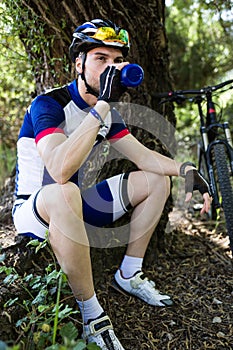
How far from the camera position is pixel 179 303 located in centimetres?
228

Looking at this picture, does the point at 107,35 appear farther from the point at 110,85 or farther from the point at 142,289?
the point at 142,289

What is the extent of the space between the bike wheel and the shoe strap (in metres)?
0.96

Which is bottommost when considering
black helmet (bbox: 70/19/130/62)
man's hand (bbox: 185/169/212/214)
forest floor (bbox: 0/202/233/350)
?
forest floor (bbox: 0/202/233/350)

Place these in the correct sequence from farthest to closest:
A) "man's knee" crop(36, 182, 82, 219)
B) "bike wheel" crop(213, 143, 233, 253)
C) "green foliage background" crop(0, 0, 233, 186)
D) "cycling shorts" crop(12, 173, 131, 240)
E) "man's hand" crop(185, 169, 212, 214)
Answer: "green foliage background" crop(0, 0, 233, 186) < "bike wheel" crop(213, 143, 233, 253) < "man's hand" crop(185, 169, 212, 214) < "cycling shorts" crop(12, 173, 131, 240) < "man's knee" crop(36, 182, 82, 219)

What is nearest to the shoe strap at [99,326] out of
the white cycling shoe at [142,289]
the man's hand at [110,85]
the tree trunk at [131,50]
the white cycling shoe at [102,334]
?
the white cycling shoe at [102,334]

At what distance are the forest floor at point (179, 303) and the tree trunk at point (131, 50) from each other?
0.62 feet

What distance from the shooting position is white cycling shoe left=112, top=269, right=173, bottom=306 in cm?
224

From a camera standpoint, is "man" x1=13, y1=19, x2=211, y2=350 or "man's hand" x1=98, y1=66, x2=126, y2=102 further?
"man's hand" x1=98, y1=66, x2=126, y2=102

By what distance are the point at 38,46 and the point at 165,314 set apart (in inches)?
70.2

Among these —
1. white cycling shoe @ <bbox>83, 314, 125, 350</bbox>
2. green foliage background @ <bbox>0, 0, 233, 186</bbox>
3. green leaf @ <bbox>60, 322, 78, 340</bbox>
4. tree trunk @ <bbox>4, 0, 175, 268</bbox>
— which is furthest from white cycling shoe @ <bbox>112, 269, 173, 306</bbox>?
green foliage background @ <bbox>0, 0, 233, 186</bbox>

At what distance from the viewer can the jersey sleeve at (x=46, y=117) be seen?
1893mm

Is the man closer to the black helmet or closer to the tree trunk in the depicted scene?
the black helmet

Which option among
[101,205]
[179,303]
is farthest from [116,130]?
[179,303]

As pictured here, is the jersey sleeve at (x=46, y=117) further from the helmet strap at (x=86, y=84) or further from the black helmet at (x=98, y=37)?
the black helmet at (x=98, y=37)
